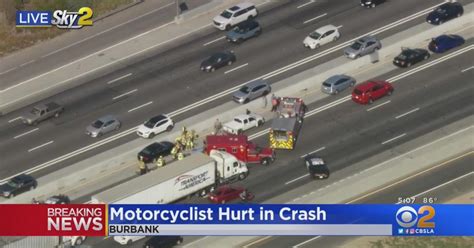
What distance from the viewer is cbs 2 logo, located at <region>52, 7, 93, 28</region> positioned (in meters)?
146

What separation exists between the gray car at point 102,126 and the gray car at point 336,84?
20339mm

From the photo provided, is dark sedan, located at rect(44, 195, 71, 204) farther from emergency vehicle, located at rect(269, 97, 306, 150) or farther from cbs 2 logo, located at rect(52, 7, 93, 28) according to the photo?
cbs 2 logo, located at rect(52, 7, 93, 28)

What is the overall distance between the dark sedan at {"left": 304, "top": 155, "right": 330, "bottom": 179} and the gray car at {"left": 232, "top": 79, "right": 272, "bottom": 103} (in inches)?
474

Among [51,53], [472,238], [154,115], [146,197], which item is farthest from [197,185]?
[51,53]

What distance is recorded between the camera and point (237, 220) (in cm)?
9225

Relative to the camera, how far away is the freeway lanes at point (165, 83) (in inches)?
4998

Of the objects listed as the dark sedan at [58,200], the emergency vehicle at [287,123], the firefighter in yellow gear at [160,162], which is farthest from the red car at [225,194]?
the dark sedan at [58,200]

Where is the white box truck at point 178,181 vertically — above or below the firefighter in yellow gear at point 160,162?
below

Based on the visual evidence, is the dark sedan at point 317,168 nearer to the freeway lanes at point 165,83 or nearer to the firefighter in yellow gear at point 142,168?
the firefighter in yellow gear at point 142,168

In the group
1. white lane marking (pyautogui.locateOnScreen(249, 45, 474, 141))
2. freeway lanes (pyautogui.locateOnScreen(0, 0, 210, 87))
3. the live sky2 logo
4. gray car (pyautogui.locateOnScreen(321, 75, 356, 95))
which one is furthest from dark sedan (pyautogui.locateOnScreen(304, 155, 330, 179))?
the live sky2 logo

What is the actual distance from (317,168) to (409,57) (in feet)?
68.0

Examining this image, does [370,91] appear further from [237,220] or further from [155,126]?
[237,220]

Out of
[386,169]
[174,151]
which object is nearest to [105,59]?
[174,151]

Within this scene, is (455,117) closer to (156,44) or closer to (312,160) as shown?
(312,160)
